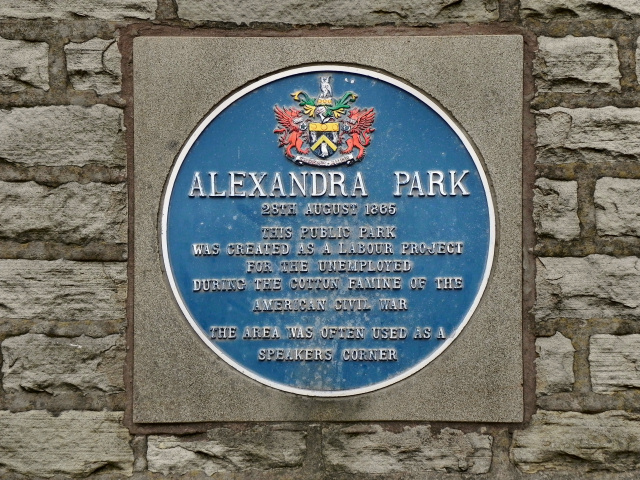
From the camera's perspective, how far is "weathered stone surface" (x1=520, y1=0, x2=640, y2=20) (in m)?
3.41

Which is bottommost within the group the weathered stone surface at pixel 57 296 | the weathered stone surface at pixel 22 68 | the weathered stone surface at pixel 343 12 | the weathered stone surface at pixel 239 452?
the weathered stone surface at pixel 239 452

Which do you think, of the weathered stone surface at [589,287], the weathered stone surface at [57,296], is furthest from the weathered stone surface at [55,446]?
the weathered stone surface at [589,287]

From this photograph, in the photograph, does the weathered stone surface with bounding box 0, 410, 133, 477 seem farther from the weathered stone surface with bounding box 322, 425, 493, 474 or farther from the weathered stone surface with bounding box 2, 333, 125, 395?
the weathered stone surface with bounding box 322, 425, 493, 474

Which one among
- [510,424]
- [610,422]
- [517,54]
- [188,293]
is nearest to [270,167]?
[188,293]

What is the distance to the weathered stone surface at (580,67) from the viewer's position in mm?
3398

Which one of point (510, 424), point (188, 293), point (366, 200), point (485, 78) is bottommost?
point (510, 424)

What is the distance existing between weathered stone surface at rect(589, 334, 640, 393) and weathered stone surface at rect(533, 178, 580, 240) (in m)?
0.50

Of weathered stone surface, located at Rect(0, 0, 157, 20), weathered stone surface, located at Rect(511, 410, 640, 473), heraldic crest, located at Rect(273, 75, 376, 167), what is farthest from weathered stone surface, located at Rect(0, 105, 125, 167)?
weathered stone surface, located at Rect(511, 410, 640, 473)

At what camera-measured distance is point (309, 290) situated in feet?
11.0

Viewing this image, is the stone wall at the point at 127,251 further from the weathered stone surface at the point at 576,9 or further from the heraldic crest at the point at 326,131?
the heraldic crest at the point at 326,131

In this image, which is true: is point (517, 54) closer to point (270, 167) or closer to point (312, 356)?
point (270, 167)

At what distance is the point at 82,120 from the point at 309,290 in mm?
1240

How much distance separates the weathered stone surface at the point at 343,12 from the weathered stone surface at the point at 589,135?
55 cm

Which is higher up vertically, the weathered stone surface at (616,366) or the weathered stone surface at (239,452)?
the weathered stone surface at (616,366)
